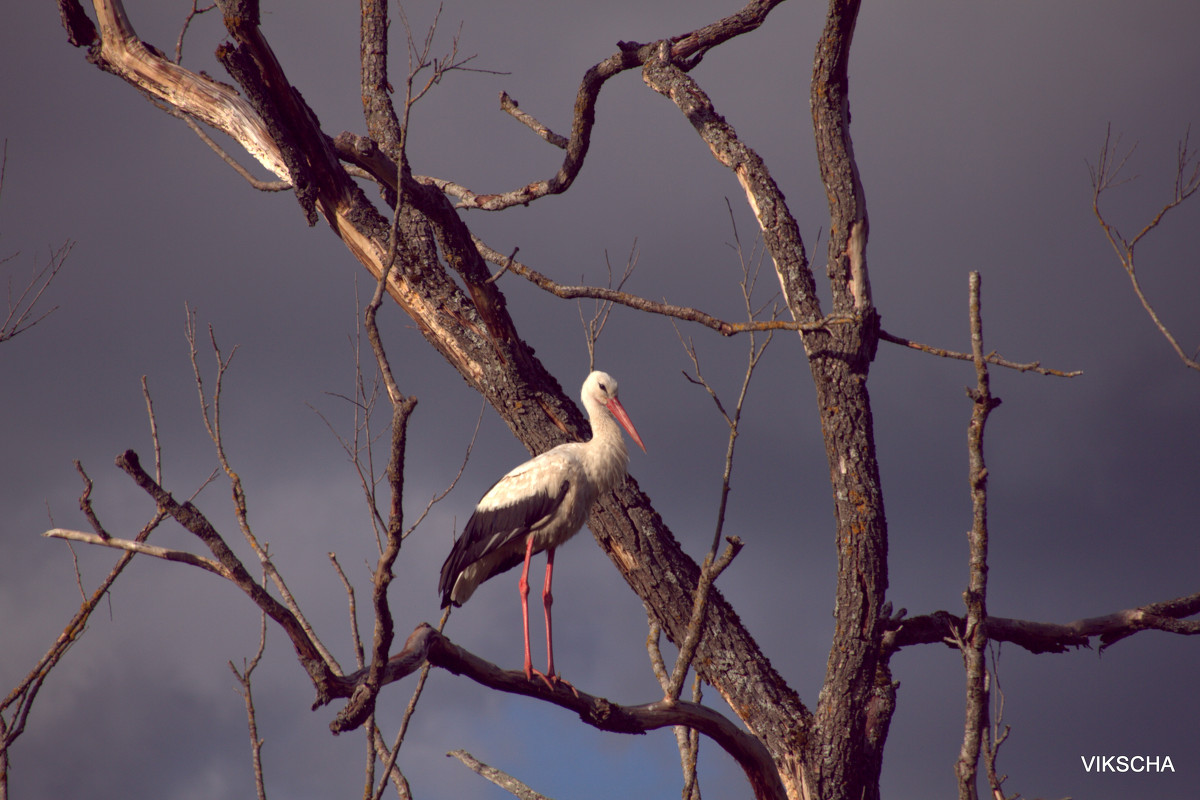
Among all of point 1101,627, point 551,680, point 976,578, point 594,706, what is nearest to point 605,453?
point 551,680

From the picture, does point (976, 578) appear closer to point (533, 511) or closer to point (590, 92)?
point (533, 511)

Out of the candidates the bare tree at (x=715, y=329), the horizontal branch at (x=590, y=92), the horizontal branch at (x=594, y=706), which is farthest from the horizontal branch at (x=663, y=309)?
the horizontal branch at (x=594, y=706)

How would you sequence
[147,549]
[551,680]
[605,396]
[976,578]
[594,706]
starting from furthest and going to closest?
[605,396], [551,680], [594,706], [976,578], [147,549]

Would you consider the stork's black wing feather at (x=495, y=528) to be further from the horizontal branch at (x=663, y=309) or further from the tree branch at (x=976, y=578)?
the tree branch at (x=976, y=578)

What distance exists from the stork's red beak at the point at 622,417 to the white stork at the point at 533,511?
0.31 meters

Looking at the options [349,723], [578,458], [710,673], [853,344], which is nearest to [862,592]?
[710,673]

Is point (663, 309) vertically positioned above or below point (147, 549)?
above

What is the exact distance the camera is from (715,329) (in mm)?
7023

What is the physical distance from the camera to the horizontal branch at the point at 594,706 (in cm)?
443

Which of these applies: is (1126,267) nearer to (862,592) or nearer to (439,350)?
(862,592)

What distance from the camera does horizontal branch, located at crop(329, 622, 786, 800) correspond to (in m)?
4.43

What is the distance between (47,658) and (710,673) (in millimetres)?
4617

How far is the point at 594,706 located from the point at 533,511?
75.5 inches

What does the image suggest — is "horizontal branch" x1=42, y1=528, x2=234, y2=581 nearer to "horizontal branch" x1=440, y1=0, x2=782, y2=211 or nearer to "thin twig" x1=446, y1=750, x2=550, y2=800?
"thin twig" x1=446, y1=750, x2=550, y2=800
